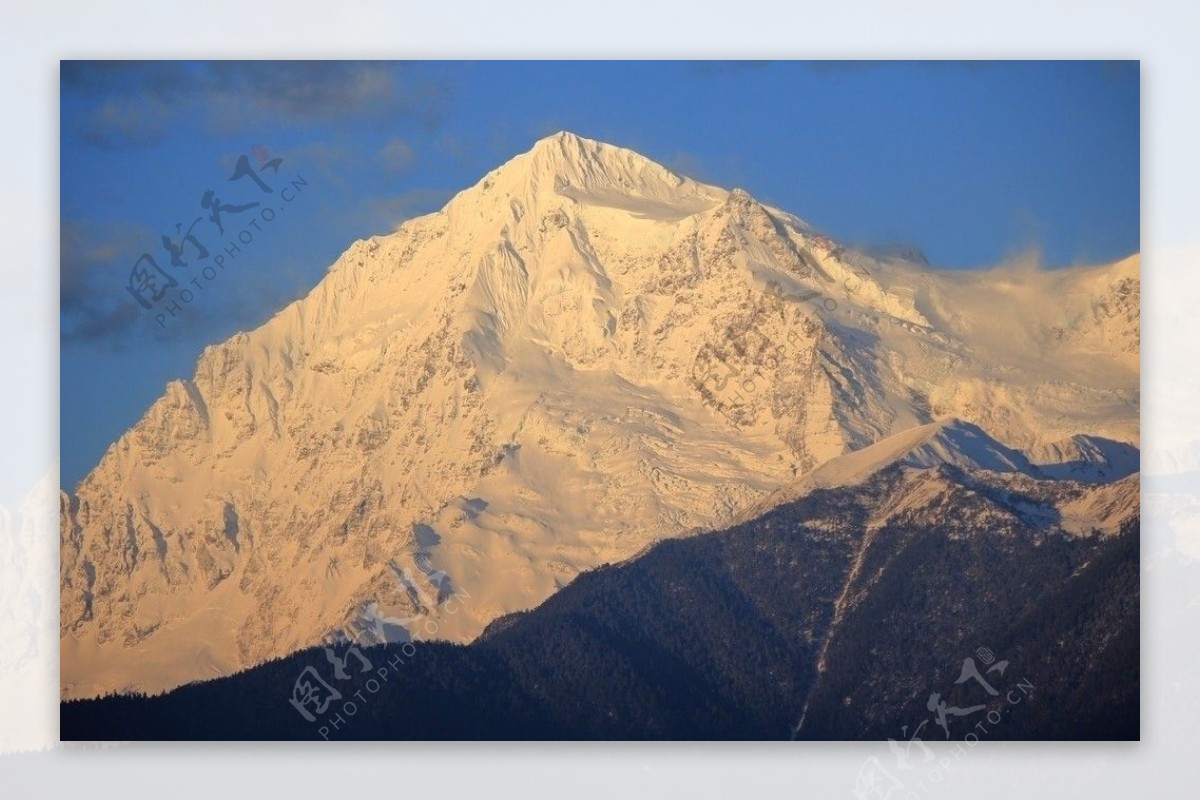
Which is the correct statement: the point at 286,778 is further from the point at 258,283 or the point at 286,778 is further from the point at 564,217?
the point at 564,217

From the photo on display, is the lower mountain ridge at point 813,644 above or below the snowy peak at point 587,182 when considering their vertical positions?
below

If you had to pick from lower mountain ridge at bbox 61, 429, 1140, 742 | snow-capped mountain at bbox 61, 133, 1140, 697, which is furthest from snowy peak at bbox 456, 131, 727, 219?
lower mountain ridge at bbox 61, 429, 1140, 742

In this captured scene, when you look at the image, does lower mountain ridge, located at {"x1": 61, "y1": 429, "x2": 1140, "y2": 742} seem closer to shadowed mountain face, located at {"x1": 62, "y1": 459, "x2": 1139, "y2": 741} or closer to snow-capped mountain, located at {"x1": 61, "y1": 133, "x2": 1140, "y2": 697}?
shadowed mountain face, located at {"x1": 62, "y1": 459, "x2": 1139, "y2": 741}

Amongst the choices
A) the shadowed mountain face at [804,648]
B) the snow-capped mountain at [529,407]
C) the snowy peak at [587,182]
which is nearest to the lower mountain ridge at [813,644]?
the shadowed mountain face at [804,648]

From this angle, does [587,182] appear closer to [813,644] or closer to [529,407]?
[529,407]

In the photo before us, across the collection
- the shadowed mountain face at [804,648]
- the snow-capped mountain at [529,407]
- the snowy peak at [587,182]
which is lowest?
the shadowed mountain face at [804,648]

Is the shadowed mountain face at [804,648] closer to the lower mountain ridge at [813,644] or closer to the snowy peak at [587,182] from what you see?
the lower mountain ridge at [813,644]
